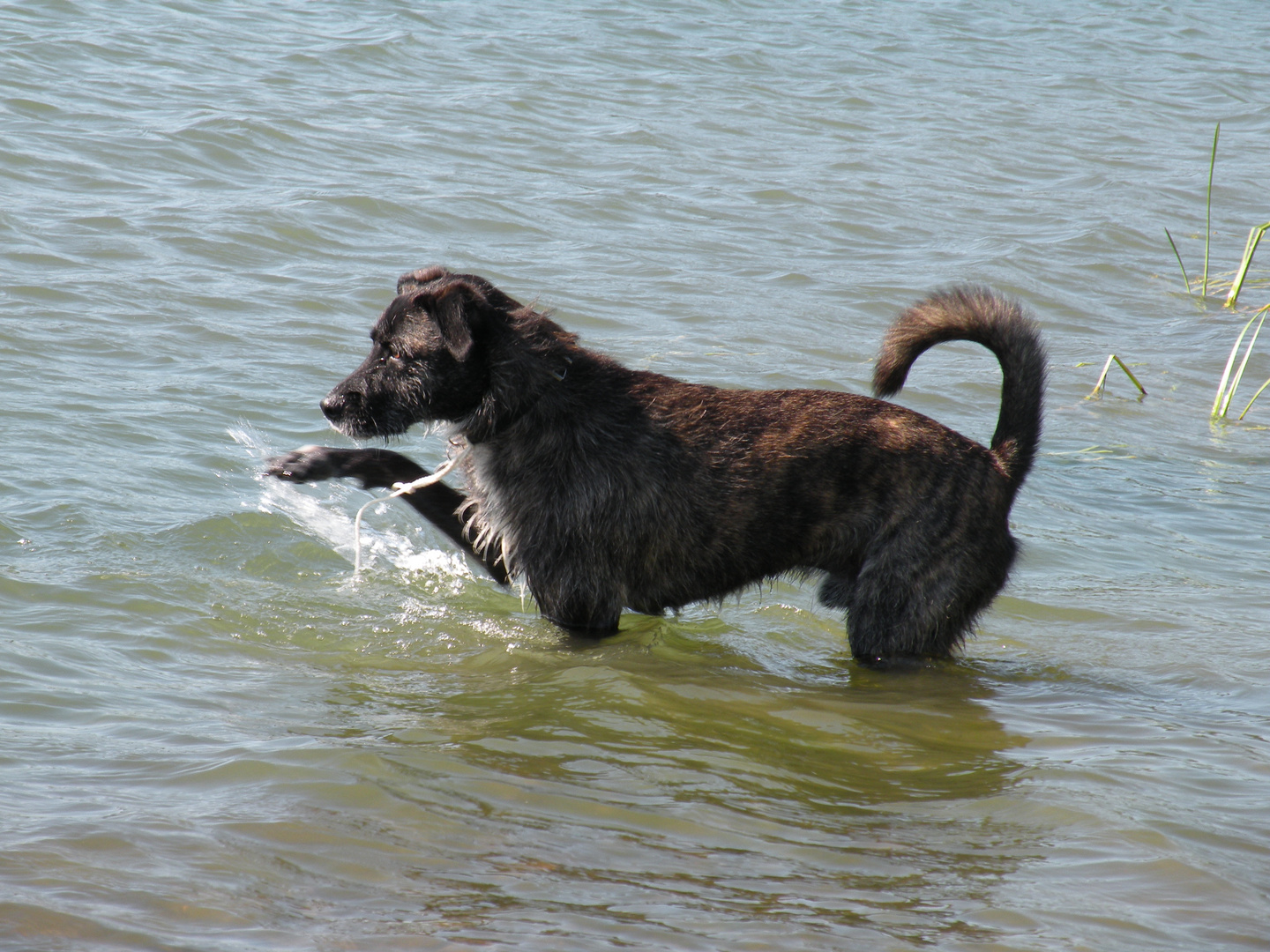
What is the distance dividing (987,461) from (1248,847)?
1838 millimetres

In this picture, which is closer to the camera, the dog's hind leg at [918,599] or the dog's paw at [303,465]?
the dog's hind leg at [918,599]

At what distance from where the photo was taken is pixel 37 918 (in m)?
3.12

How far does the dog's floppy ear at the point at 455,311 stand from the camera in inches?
200

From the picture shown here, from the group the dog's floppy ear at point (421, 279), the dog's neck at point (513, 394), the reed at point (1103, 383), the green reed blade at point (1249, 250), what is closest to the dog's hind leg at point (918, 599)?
the dog's neck at point (513, 394)

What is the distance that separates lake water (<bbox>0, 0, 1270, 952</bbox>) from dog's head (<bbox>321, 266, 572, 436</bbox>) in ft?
3.08

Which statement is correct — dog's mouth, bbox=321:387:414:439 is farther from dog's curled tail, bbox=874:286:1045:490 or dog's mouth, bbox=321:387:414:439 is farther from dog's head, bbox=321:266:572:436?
dog's curled tail, bbox=874:286:1045:490

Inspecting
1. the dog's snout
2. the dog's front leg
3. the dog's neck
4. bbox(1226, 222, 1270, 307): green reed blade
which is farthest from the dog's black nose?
bbox(1226, 222, 1270, 307): green reed blade

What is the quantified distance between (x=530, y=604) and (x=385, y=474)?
1.00 m

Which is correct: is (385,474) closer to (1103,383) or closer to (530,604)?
A: (530,604)

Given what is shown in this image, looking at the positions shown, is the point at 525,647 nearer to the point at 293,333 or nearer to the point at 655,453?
the point at 655,453

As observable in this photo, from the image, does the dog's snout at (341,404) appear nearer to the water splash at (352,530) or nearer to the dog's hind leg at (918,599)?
the water splash at (352,530)

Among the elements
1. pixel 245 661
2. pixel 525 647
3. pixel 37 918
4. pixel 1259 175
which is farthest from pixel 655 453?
pixel 1259 175

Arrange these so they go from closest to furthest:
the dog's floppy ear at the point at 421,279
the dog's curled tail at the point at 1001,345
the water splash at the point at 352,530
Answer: the dog's curled tail at the point at 1001,345
the dog's floppy ear at the point at 421,279
the water splash at the point at 352,530

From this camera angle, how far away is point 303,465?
17.6 feet
